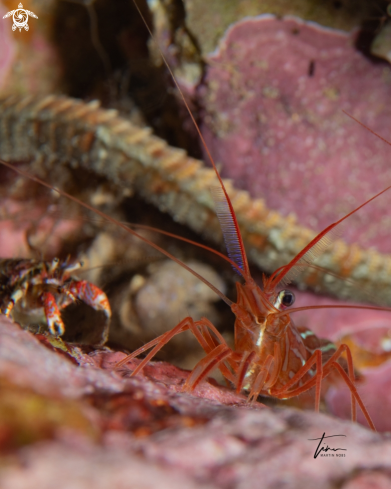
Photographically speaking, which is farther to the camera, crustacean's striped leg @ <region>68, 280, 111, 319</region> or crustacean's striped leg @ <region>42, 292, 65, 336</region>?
crustacean's striped leg @ <region>68, 280, 111, 319</region>

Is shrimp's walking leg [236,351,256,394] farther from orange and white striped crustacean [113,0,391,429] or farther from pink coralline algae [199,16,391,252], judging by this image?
pink coralline algae [199,16,391,252]

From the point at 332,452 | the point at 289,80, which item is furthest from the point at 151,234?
the point at 332,452

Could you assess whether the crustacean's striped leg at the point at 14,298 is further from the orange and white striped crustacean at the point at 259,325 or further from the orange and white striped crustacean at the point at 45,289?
the orange and white striped crustacean at the point at 259,325

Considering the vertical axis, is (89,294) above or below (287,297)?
below

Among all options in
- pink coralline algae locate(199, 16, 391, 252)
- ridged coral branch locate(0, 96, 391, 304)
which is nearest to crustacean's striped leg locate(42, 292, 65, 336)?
ridged coral branch locate(0, 96, 391, 304)

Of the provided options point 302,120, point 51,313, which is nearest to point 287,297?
point 51,313

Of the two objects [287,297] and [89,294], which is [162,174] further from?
[287,297]
